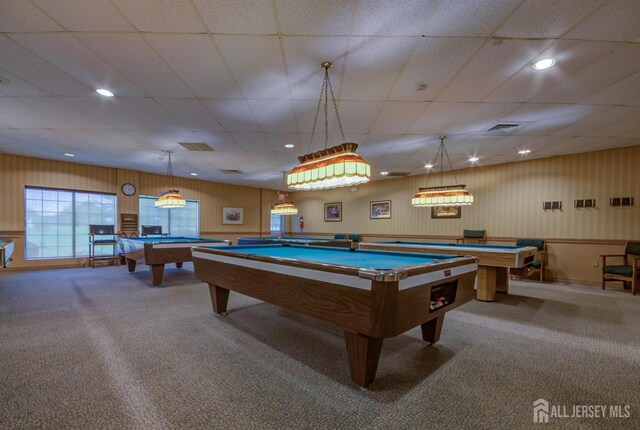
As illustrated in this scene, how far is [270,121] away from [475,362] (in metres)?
3.88

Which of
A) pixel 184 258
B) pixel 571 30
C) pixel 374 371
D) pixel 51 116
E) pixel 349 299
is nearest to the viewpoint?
pixel 349 299

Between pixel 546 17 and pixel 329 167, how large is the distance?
203 cm

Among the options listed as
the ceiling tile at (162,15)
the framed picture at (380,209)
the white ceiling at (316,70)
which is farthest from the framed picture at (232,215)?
the ceiling tile at (162,15)

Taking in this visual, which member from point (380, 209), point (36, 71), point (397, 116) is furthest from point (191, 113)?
→ point (380, 209)

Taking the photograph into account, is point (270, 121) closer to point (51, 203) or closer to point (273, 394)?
point (273, 394)

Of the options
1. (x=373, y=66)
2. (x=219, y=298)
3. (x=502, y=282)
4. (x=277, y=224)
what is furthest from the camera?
(x=277, y=224)

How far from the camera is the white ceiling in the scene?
2.04 metres

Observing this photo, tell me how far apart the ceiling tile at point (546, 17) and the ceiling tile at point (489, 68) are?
0.38ft

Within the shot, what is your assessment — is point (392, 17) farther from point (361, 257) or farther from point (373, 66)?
point (361, 257)

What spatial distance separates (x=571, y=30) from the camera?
218 centimetres

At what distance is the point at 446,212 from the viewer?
308 inches

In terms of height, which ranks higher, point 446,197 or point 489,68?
point 489,68

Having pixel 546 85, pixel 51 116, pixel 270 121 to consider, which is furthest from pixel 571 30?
pixel 51 116

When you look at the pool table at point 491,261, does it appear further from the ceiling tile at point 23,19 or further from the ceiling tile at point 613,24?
the ceiling tile at point 23,19
